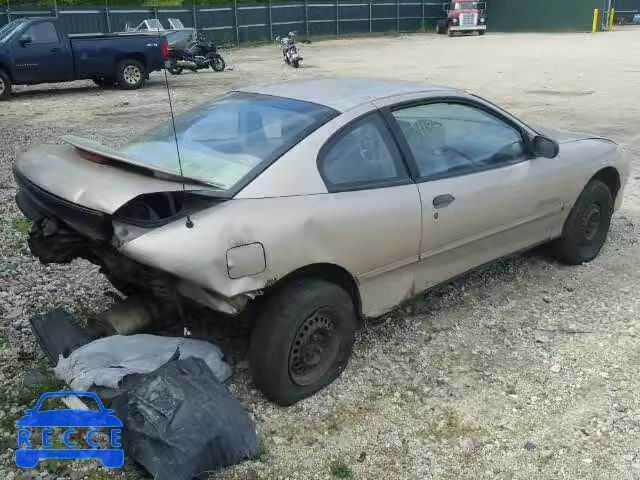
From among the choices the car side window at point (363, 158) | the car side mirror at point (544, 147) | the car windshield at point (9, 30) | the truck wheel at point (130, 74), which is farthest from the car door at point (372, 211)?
the truck wheel at point (130, 74)

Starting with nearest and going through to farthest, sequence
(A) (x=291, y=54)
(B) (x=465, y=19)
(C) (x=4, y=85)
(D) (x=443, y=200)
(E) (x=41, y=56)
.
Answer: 1. (D) (x=443, y=200)
2. (C) (x=4, y=85)
3. (E) (x=41, y=56)
4. (A) (x=291, y=54)
5. (B) (x=465, y=19)

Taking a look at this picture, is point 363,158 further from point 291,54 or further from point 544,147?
point 291,54

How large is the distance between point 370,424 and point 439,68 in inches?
740

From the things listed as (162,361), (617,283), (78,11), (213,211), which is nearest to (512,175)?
(617,283)

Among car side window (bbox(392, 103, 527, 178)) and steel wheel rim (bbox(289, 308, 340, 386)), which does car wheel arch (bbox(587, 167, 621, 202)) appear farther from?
steel wheel rim (bbox(289, 308, 340, 386))

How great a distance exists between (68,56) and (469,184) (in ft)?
44.7

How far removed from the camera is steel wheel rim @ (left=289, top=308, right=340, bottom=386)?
3.29 m

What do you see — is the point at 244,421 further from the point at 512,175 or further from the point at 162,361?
the point at 512,175

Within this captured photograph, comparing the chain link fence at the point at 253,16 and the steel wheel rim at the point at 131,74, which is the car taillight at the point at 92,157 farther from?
the chain link fence at the point at 253,16

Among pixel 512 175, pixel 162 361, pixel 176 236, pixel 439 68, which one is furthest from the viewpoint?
pixel 439 68

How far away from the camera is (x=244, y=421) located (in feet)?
9.61

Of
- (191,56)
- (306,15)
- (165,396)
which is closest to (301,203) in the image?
(165,396)

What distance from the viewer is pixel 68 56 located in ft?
49.7

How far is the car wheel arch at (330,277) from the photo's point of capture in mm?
3225
